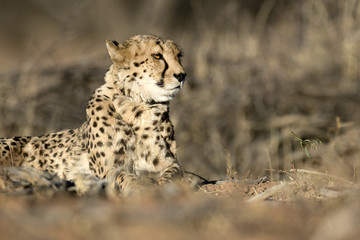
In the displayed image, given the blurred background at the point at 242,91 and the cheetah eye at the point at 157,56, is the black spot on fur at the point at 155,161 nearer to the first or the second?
the cheetah eye at the point at 157,56

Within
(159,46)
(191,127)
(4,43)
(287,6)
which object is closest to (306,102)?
(191,127)

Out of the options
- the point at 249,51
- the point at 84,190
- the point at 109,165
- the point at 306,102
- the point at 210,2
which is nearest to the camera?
the point at 84,190

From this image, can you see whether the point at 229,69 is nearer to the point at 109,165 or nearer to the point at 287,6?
the point at 287,6

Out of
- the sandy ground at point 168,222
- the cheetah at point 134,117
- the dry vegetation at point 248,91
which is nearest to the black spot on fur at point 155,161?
the cheetah at point 134,117

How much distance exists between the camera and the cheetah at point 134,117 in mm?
3816

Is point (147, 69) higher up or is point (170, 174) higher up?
point (147, 69)

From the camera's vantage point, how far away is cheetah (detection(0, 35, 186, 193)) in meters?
3.82

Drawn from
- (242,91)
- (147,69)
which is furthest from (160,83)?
(242,91)

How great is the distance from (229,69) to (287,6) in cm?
217

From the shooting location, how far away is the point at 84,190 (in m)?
2.83

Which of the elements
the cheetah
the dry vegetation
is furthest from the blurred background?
the cheetah

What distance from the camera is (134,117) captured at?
394 cm

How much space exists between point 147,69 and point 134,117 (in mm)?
322

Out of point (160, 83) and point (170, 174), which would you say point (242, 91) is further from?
point (170, 174)
